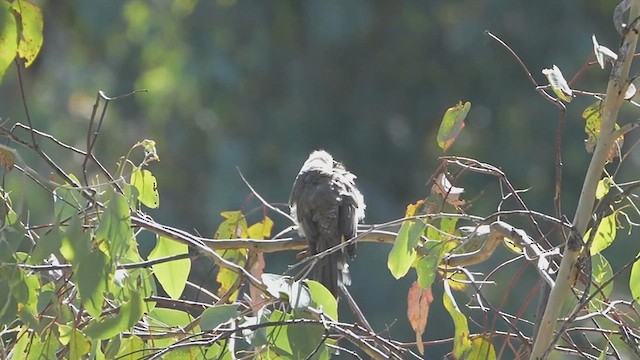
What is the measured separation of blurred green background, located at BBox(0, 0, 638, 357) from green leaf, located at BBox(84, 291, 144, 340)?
6025mm

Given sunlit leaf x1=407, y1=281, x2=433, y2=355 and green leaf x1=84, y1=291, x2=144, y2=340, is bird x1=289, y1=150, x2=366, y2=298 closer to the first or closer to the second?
sunlit leaf x1=407, y1=281, x2=433, y2=355

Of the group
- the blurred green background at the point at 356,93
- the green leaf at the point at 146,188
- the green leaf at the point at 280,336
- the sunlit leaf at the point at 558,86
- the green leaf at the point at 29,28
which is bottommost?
the blurred green background at the point at 356,93

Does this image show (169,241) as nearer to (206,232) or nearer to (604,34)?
(206,232)

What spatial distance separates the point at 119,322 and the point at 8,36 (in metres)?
0.52

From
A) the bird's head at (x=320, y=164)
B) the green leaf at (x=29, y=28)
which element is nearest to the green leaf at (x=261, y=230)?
the green leaf at (x=29, y=28)

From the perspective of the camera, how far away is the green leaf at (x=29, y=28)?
1.97 m

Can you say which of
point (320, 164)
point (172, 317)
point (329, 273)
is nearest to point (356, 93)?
point (320, 164)

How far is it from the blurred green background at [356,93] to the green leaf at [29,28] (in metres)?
6.01

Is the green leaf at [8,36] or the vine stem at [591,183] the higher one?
the green leaf at [8,36]

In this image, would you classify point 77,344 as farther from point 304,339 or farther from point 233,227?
point 233,227

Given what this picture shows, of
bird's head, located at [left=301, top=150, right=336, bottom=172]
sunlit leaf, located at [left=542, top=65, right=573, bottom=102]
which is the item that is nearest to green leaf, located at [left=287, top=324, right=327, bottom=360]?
sunlit leaf, located at [left=542, top=65, right=573, bottom=102]

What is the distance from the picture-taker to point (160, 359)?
2.08 metres

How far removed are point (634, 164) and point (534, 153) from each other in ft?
2.61

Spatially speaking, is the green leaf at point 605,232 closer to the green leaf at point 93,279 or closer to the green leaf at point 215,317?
the green leaf at point 215,317
